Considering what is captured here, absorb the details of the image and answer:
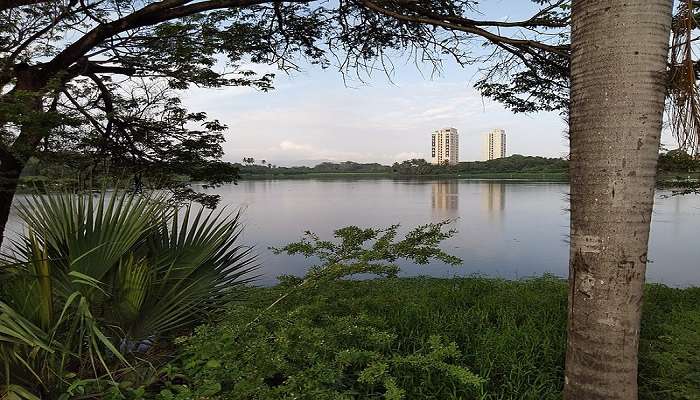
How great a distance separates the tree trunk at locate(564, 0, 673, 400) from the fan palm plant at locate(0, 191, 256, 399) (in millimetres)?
1978

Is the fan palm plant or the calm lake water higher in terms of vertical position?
the fan palm plant

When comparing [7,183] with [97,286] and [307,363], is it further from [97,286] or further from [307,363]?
[307,363]

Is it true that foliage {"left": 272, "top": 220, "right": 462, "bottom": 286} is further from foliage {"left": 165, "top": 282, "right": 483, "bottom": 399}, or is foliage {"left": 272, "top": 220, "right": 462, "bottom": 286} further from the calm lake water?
the calm lake water

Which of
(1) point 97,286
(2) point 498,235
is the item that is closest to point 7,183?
(1) point 97,286

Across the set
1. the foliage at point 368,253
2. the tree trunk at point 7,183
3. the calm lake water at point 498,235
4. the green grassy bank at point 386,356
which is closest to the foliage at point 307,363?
the green grassy bank at point 386,356

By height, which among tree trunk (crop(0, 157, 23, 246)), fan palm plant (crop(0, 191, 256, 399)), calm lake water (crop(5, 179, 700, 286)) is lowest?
calm lake water (crop(5, 179, 700, 286))

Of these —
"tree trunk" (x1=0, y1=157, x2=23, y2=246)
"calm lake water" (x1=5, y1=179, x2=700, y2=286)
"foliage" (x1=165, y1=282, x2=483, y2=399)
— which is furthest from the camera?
"calm lake water" (x1=5, y1=179, x2=700, y2=286)

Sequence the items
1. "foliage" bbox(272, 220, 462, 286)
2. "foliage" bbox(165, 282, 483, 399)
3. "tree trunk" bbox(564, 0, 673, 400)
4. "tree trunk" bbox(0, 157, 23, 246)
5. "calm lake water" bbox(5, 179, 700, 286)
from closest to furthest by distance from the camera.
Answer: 1. "tree trunk" bbox(564, 0, 673, 400)
2. "foliage" bbox(165, 282, 483, 399)
3. "foliage" bbox(272, 220, 462, 286)
4. "tree trunk" bbox(0, 157, 23, 246)
5. "calm lake water" bbox(5, 179, 700, 286)

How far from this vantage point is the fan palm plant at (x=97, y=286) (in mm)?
1818

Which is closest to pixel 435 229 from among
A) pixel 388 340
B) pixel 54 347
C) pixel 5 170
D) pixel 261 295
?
pixel 388 340

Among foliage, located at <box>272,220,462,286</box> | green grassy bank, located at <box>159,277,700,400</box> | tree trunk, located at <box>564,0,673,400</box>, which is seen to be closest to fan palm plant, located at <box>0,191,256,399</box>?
green grassy bank, located at <box>159,277,700,400</box>

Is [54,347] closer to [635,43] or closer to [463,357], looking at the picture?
[463,357]

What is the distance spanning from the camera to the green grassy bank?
183cm

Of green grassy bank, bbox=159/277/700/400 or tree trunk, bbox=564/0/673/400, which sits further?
green grassy bank, bbox=159/277/700/400
